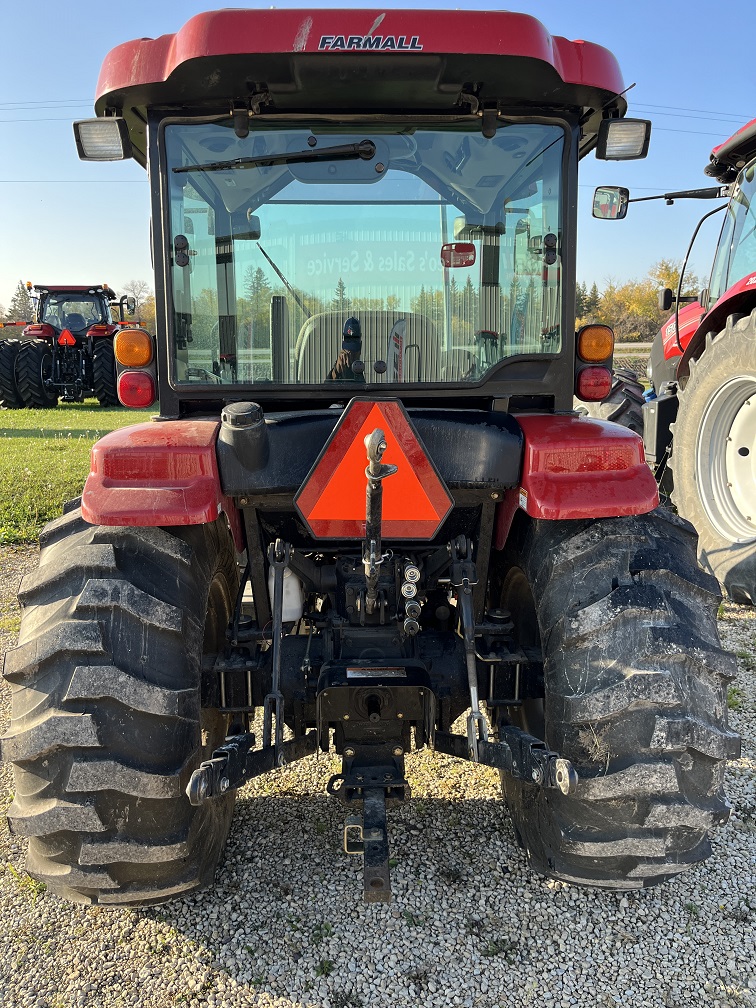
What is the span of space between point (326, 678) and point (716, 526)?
3.65 metres

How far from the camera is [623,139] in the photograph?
2.52 m

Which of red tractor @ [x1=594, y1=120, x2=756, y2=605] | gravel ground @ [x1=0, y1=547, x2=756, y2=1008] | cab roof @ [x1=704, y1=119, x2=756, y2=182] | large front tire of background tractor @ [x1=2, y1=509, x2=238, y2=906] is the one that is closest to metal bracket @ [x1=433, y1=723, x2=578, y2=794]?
gravel ground @ [x1=0, y1=547, x2=756, y2=1008]

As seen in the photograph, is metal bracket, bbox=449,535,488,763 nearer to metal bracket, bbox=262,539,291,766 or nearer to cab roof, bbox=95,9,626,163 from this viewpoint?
metal bracket, bbox=262,539,291,766

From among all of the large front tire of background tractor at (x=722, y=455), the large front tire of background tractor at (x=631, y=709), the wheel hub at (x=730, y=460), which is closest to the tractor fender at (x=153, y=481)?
the large front tire of background tractor at (x=631, y=709)

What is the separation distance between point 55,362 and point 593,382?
17045 millimetres

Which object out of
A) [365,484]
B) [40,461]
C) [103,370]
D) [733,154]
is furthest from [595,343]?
[103,370]

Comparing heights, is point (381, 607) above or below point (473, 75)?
below

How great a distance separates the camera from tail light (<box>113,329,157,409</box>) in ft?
8.25

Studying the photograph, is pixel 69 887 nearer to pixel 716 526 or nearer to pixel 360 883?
pixel 360 883

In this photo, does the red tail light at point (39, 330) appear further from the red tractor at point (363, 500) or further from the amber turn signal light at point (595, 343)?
the amber turn signal light at point (595, 343)

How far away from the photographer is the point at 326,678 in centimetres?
228

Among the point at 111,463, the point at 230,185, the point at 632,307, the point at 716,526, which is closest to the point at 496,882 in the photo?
the point at 111,463

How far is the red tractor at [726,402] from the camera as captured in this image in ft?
15.3

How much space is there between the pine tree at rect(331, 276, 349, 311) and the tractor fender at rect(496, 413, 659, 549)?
0.73m
